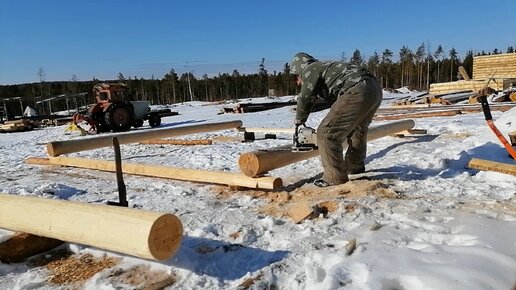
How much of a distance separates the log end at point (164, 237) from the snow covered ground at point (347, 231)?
0.21m

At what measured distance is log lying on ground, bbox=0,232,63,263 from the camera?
3.24 metres

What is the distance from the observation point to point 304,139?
521 centimetres

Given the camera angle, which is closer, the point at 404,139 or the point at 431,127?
the point at 404,139

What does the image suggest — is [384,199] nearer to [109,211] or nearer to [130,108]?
[109,211]

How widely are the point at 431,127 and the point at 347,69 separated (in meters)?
5.82

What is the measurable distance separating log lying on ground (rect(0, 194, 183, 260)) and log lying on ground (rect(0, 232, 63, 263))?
0.09 meters

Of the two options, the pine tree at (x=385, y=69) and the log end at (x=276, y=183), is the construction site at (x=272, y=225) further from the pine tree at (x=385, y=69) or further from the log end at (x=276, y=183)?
the pine tree at (x=385, y=69)

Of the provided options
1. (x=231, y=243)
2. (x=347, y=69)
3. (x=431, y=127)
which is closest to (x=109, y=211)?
(x=231, y=243)

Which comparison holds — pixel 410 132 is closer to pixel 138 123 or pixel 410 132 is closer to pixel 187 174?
pixel 187 174

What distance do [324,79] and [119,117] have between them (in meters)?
12.5

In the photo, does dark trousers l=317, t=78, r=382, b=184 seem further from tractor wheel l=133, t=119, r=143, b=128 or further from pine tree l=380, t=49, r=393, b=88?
pine tree l=380, t=49, r=393, b=88

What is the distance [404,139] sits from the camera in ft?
27.4

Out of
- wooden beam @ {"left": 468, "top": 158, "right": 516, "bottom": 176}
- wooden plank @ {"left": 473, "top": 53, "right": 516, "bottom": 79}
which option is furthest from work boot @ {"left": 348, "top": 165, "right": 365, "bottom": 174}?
wooden plank @ {"left": 473, "top": 53, "right": 516, "bottom": 79}

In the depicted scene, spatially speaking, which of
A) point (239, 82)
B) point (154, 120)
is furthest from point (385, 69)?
point (154, 120)
